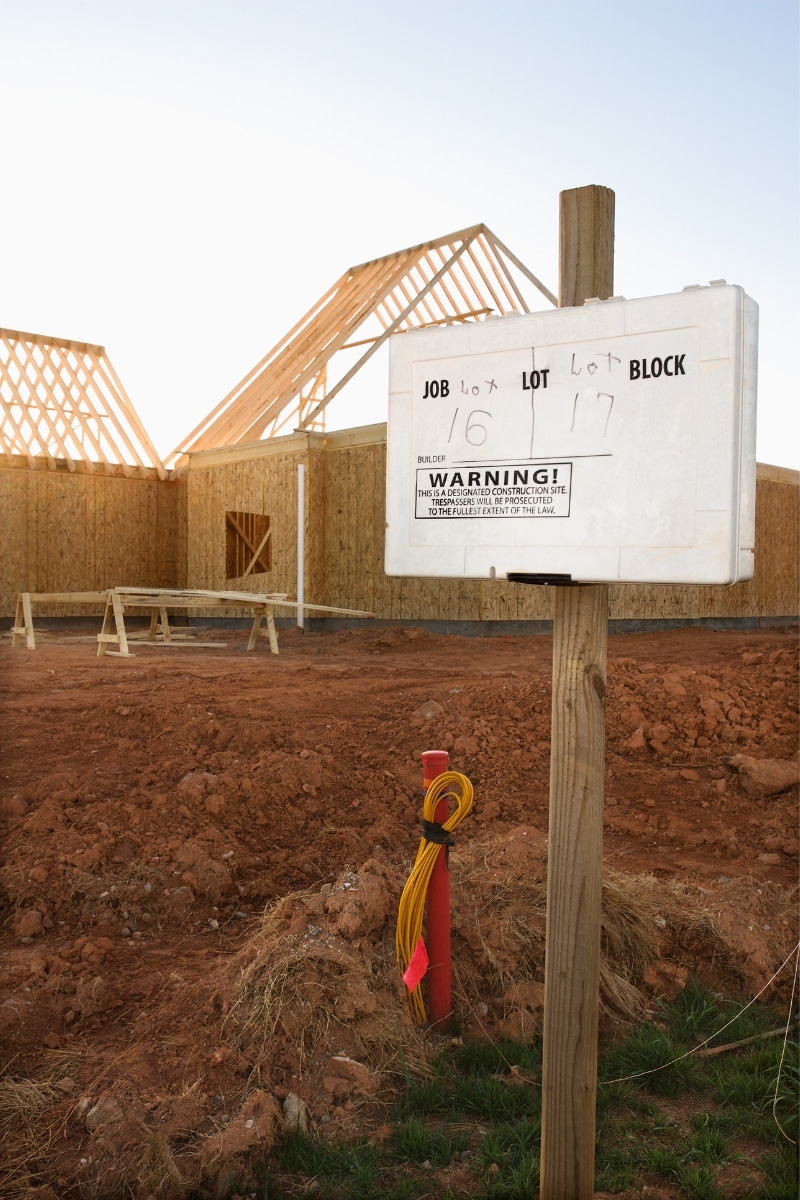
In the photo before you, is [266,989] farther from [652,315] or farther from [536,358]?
[652,315]

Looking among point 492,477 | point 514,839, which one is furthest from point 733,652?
point 492,477

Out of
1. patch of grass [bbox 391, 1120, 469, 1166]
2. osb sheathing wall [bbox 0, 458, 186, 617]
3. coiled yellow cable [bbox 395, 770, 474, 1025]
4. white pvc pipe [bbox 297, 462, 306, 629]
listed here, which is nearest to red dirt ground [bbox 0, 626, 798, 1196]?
patch of grass [bbox 391, 1120, 469, 1166]

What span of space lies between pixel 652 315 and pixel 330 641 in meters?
11.0

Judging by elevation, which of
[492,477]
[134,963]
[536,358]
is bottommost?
[134,963]

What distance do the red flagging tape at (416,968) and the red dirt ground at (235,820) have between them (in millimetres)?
428

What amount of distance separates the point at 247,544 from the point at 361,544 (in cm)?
315

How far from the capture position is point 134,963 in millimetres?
3666

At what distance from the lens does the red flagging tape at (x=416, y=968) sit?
3000 millimetres

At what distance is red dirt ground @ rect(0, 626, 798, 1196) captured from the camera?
10.0 feet

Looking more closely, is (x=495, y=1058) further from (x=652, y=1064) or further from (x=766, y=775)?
(x=766, y=775)

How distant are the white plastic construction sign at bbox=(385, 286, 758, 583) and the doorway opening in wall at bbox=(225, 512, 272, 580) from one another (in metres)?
14.5

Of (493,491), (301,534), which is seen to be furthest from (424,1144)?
(301,534)

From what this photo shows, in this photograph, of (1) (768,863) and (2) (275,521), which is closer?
(1) (768,863)

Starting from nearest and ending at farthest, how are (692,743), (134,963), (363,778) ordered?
1. (134,963)
2. (363,778)
3. (692,743)
